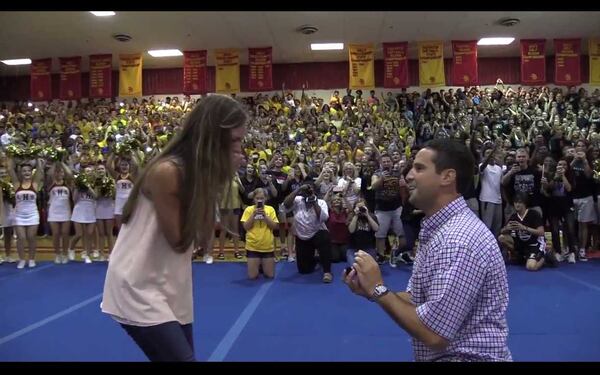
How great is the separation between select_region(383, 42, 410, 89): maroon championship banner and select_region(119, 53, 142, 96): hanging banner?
852 centimetres

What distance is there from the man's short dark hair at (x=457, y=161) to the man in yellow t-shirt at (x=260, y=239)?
605 centimetres

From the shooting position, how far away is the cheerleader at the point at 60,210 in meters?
9.41

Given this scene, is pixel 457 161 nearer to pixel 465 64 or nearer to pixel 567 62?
pixel 465 64

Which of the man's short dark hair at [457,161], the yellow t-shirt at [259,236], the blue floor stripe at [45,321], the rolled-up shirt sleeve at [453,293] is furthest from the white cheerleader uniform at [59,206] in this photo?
the rolled-up shirt sleeve at [453,293]

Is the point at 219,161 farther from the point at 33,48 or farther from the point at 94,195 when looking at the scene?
the point at 33,48

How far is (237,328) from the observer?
518 cm

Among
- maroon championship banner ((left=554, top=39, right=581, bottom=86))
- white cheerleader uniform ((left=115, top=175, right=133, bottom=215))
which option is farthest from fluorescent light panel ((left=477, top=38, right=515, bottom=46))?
white cheerleader uniform ((left=115, top=175, right=133, bottom=215))

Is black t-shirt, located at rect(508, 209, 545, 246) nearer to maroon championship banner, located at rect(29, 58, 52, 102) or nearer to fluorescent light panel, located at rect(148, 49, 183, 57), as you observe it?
fluorescent light panel, located at rect(148, 49, 183, 57)

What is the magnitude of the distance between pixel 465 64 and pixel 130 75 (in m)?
11.5

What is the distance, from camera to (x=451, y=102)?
16953mm

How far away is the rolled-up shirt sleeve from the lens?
173 centimetres

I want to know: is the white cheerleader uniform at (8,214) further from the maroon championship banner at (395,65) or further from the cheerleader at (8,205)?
the maroon championship banner at (395,65)

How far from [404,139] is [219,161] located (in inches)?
527
